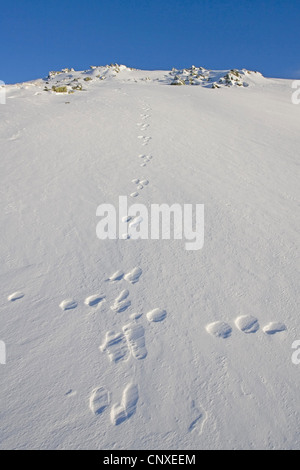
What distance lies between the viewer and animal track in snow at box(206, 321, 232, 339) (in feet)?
6.59

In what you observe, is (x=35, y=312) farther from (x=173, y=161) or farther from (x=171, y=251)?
(x=173, y=161)

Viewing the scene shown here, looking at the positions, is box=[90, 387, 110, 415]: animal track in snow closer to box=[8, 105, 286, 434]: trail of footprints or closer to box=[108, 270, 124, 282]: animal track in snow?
box=[8, 105, 286, 434]: trail of footprints

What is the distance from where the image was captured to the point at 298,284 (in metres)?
2.41

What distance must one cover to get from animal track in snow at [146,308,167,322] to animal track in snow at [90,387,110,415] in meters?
0.58

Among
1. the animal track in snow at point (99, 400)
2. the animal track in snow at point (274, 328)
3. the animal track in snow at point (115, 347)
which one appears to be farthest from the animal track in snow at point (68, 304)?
the animal track in snow at point (274, 328)

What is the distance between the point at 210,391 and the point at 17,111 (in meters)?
6.97

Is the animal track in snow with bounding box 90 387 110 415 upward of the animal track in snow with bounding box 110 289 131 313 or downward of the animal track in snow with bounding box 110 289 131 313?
downward

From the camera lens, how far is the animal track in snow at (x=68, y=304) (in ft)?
7.44

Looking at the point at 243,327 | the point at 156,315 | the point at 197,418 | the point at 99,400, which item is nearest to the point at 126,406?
the point at 99,400

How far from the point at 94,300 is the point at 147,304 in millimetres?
410

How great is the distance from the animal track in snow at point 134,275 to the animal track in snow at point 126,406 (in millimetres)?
930

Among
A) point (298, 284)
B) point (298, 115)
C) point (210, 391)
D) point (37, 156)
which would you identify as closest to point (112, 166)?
point (37, 156)

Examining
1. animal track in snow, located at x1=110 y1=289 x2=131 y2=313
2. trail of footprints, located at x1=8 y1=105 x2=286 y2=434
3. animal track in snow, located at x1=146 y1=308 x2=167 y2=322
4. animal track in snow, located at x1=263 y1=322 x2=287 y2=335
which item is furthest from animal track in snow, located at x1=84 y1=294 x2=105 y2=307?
animal track in snow, located at x1=263 y1=322 x2=287 y2=335

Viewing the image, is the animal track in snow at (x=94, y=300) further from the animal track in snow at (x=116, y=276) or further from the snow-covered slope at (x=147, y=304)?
the animal track in snow at (x=116, y=276)
